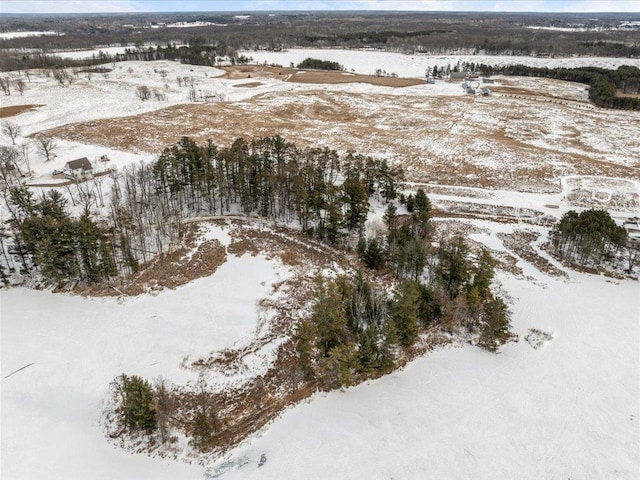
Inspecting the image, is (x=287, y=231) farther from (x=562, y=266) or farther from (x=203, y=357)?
(x=562, y=266)

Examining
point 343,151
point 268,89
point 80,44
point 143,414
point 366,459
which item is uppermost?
point 80,44

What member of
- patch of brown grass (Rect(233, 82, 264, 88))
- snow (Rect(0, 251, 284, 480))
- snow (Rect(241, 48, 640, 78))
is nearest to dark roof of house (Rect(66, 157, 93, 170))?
snow (Rect(0, 251, 284, 480))

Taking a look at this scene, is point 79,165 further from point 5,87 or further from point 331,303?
point 5,87

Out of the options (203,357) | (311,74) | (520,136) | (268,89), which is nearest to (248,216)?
(203,357)

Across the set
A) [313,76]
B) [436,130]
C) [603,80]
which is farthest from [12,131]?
[603,80]

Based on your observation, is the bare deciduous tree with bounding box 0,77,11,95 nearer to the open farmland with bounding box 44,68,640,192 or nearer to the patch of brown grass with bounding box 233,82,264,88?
the open farmland with bounding box 44,68,640,192
